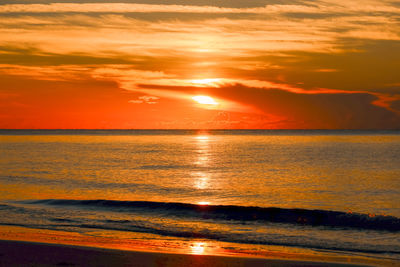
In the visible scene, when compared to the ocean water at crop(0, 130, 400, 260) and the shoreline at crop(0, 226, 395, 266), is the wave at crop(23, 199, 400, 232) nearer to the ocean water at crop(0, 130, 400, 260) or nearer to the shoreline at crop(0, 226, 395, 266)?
the ocean water at crop(0, 130, 400, 260)

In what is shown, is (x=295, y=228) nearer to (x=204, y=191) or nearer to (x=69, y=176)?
(x=204, y=191)

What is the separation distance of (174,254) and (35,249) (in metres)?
4.11

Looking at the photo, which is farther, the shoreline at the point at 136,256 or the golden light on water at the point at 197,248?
the golden light on water at the point at 197,248

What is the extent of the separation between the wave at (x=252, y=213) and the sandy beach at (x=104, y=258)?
801 centimetres

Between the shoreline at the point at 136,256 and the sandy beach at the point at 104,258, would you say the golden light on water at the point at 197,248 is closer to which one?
the shoreline at the point at 136,256

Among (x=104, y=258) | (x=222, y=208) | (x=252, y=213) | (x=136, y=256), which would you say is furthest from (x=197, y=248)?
Answer: (x=222, y=208)

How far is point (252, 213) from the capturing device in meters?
22.2

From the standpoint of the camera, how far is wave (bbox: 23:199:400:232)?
19.7m

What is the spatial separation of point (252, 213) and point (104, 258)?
1089 cm

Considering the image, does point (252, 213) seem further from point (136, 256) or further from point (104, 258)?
point (104, 258)

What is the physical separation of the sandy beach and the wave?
315 inches

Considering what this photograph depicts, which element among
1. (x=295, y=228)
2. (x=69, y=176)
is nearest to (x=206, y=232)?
(x=295, y=228)

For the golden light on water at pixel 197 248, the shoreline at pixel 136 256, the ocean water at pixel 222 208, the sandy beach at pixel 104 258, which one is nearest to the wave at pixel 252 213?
the ocean water at pixel 222 208

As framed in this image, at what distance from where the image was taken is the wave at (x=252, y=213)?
19656mm
